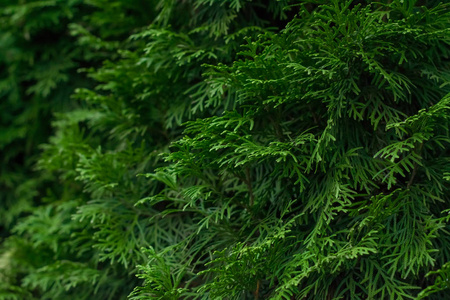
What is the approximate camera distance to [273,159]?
5.47 feet

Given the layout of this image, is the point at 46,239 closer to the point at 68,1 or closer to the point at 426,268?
the point at 68,1

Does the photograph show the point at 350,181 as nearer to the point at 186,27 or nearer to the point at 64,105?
the point at 186,27

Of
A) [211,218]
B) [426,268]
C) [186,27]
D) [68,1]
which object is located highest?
[68,1]

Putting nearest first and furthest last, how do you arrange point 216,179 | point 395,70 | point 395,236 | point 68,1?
1. point 395,236
2. point 395,70
3. point 216,179
4. point 68,1

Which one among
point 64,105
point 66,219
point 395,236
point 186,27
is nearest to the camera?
point 395,236

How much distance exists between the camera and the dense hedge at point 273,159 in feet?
4.87

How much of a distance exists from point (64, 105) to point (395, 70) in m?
2.13

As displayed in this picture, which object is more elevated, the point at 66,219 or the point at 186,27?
the point at 186,27

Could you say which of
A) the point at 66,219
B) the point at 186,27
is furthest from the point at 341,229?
the point at 66,219

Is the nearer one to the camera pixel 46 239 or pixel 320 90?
pixel 320 90

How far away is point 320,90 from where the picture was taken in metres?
1.57

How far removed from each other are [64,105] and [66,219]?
0.87 m

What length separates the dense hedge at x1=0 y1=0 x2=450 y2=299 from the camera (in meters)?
1.48

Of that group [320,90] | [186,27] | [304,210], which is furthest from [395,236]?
[186,27]
